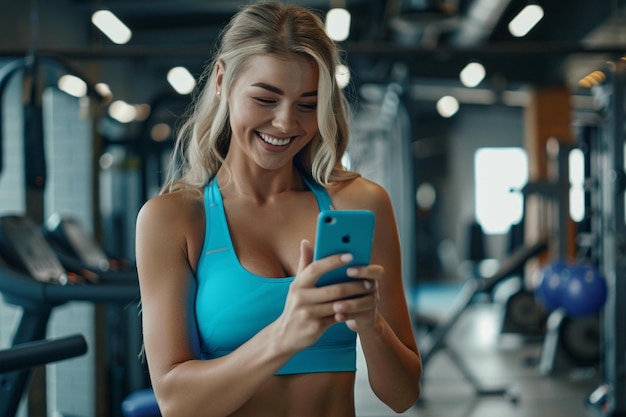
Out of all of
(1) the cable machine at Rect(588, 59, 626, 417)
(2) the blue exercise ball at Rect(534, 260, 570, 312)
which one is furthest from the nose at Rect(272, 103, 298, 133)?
(2) the blue exercise ball at Rect(534, 260, 570, 312)

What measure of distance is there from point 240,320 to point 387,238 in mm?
303

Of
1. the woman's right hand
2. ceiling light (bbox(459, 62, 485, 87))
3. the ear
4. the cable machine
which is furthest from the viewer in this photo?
ceiling light (bbox(459, 62, 485, 87))

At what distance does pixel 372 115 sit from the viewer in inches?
573

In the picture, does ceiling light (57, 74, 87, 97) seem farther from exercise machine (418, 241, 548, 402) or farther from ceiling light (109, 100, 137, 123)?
exercise machine (418, 241, 548, 402)

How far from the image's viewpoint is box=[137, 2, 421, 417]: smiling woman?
1.15 metres

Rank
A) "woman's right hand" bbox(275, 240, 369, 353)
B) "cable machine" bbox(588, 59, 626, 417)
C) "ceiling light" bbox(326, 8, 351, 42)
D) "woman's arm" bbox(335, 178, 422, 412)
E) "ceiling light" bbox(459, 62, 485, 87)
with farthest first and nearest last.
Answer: "ceiling light" bbox(459, 62, 485, 87), "ceiling light" bbox(326, 8, 351, 42), "cable machine" bbox(588, 59, 626, 417), "woman's arm" bbox(335, 178, 422, 412), "woman's right hand" bbox(275, 240, 369, 353)

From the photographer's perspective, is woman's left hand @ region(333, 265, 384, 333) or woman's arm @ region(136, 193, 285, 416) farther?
woman's arm @ region(136, 193, 285, 416)

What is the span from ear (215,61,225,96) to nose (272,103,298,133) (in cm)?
15

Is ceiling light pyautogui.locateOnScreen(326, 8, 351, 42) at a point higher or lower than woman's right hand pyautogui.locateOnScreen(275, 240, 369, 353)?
higher

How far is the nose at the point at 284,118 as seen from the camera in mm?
1185

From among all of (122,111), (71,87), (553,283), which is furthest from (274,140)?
(122,111)

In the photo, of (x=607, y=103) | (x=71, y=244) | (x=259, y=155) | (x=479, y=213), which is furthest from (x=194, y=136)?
(x=479, y=213)

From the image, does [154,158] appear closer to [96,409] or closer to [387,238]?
[96,409]

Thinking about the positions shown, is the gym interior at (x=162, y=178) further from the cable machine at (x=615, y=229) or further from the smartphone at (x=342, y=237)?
the smartphone at (x=342, y=237)
